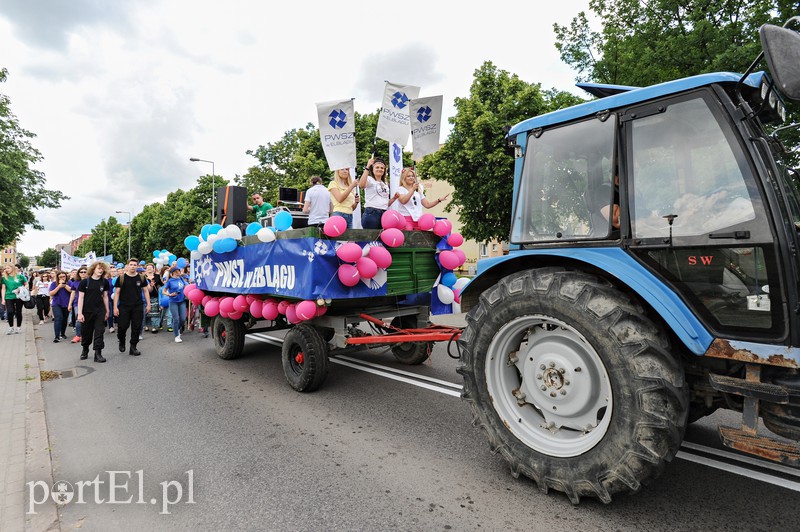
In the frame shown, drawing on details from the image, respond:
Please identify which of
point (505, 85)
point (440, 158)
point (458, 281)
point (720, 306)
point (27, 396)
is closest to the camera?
point (720, 306)

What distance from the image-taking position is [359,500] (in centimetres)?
293

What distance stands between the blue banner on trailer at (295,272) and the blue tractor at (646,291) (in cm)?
209

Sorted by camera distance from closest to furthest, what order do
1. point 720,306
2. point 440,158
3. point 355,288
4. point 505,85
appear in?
1. point 720,306
2. point 355,288
3. point 505,85
4. point 440,158

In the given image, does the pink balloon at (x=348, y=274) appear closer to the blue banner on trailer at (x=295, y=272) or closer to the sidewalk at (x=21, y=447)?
the blue banner on trailer at (x=295, y=272)

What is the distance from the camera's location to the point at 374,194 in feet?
20.0

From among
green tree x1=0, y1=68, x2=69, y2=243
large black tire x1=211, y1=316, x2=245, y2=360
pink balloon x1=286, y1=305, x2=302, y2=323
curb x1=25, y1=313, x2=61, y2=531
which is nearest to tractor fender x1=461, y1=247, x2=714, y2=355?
pink balloon x1=286, y1=305, x2=302, y2=323

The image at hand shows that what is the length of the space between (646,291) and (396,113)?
5705mm

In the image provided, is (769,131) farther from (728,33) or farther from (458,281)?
(728,33)

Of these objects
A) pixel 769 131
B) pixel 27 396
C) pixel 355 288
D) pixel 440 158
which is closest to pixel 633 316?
pixel 769 131

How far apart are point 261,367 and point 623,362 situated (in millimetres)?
5774

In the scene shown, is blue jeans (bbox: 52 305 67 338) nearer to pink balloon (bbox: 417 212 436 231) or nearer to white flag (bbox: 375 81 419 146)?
white flag (bbox: 375 81 419 146)

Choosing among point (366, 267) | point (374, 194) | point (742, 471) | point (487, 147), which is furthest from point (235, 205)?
point (487, 147)

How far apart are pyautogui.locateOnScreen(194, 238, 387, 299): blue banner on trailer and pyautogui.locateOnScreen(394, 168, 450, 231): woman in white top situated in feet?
3.34

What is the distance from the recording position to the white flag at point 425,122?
7332 millimetres
